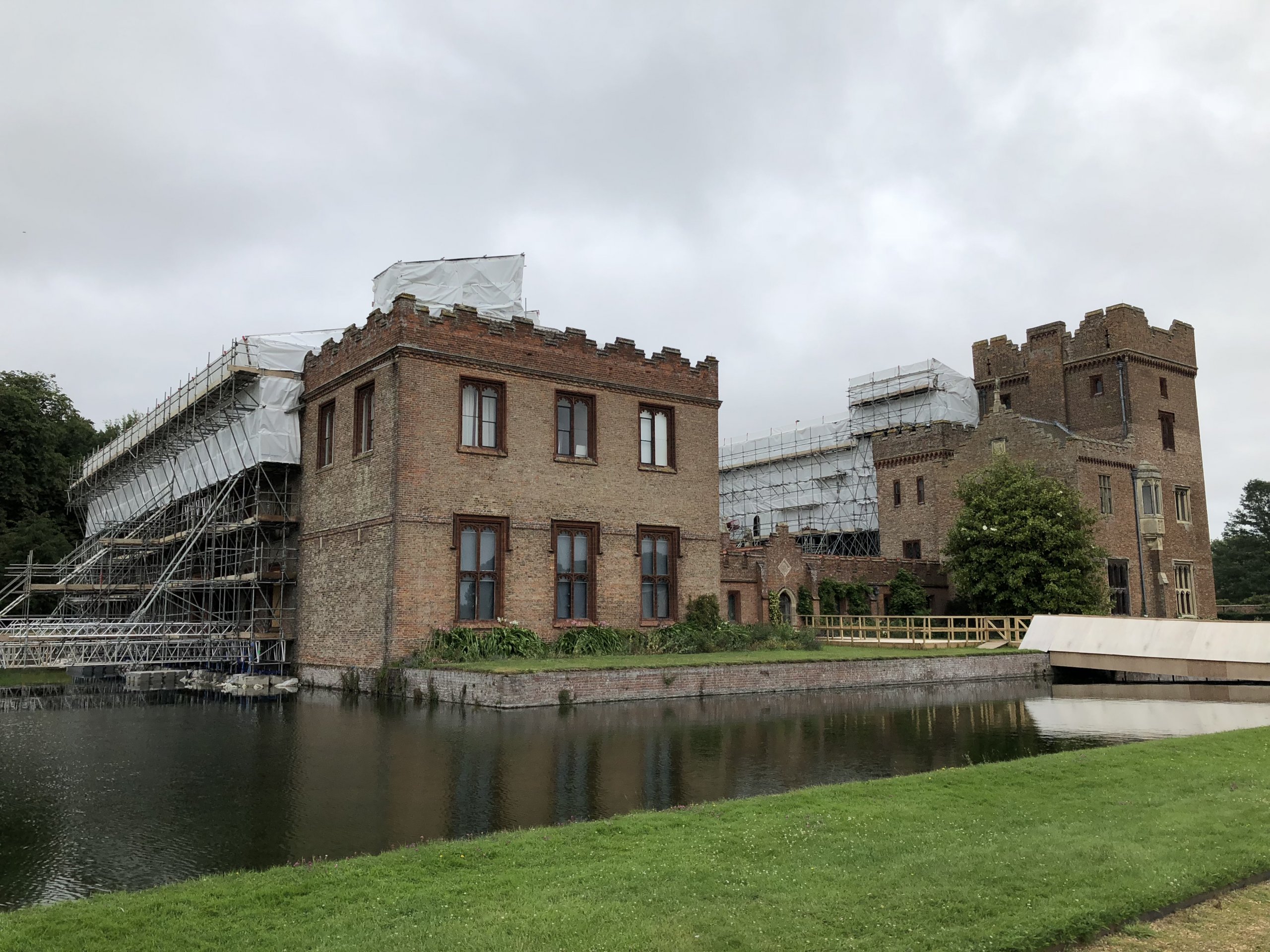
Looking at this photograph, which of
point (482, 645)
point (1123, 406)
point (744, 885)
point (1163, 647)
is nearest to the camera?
point (744, 885)

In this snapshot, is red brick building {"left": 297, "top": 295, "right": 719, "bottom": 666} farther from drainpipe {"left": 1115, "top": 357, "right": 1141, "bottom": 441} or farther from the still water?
drainpipe {"left": 1115, "top": 357, "right": 1141, "bottom": 441}

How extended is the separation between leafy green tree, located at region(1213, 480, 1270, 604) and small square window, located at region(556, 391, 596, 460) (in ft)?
178

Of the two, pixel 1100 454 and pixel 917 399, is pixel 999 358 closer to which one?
pixel 917 399

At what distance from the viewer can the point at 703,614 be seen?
27719 millimetres

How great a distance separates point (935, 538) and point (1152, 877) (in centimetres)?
3830

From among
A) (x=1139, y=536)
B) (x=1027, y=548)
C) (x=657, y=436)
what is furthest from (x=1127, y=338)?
(x=657, y=436)

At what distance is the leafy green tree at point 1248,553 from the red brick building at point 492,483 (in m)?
51.8

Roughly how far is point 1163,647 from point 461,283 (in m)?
22.2

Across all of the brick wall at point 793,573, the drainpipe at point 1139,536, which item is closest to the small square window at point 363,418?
the brick wall at point 793,573

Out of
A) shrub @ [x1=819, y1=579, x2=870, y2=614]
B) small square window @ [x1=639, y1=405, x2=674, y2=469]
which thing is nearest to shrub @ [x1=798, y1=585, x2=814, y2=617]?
shrub @ [x1=819, y1=579, x2=870, y2=614]

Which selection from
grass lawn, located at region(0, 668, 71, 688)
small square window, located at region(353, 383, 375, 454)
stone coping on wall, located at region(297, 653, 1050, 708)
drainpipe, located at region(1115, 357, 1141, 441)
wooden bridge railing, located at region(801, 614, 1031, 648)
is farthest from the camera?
drainpipe, located at region(1115, 357, 1141, 441)

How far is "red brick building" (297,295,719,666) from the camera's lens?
76.9 feet

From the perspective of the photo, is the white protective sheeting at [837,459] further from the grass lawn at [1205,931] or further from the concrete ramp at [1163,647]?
the grass lawn at [1205,931]

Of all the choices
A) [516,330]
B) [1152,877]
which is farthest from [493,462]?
[1152,877]
